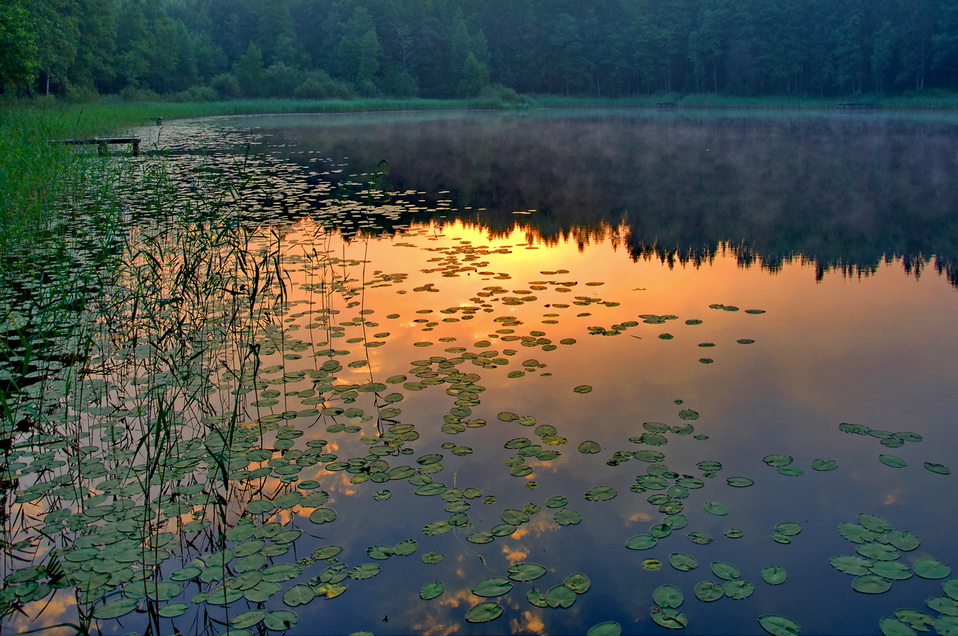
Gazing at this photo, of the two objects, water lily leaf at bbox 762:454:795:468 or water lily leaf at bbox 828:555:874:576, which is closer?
water lily leaf at bbox 828:555:874:576

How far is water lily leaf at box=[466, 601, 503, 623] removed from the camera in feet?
8.79

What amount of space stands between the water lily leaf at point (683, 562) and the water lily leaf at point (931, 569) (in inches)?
33.2

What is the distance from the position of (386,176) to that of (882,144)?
15.4m

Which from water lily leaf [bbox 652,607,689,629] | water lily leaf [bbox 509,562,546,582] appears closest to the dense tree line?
water lily leaf [bbox 509,562,546,582]

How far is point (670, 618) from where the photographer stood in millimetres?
2672

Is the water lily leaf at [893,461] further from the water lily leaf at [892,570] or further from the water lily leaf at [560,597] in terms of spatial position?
the water lily leaf at [560,597]

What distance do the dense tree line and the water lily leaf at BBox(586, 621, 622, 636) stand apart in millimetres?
45763

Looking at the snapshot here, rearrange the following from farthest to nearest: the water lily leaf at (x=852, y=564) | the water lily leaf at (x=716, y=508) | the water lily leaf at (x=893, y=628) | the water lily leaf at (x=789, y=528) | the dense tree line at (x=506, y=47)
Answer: the dense tree line at (x=506, y=47) < the water lily leaf at (x=716, y=508) < the water lily leaf at (x=789, y=528) < the water lily leaf at (x=852, y=564) < the water lily leaf at (x=893, y=628)

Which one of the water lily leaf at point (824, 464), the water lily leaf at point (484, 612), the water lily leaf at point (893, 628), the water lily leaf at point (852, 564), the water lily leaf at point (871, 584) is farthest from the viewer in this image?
the water lily leaf at point (824, 464)

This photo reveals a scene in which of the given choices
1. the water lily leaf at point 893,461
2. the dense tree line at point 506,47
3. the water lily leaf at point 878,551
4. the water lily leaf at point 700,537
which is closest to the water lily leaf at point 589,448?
the water lily leaf at point 700,537

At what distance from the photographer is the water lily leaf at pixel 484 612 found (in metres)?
2.68

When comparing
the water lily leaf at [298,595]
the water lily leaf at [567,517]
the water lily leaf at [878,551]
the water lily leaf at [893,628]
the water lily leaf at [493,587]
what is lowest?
the water lily leaf at [893,628]

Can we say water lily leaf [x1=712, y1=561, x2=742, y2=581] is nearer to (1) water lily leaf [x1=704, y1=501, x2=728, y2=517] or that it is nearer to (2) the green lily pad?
(1) water lily leaf [x1=704, y1=501, x2=728, y2=517]

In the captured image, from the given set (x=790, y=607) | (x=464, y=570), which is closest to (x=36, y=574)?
(x=464, y=570)
